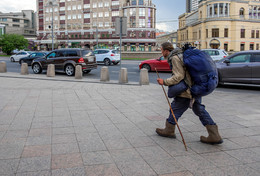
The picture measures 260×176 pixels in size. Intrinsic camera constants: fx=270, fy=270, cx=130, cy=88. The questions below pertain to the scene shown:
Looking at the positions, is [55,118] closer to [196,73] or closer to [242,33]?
[196,73]

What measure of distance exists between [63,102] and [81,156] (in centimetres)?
452

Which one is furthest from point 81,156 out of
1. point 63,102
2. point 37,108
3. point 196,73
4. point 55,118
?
point 63,102

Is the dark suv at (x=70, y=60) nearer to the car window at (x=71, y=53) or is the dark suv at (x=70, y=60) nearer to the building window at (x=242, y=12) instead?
the car window at (x=71, y=53)

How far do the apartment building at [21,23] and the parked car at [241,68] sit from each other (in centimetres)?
10920

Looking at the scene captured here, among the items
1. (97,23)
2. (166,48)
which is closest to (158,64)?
(166,48)

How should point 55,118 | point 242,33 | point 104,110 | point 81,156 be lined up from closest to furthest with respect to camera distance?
point 81,156, point 55,118, point 104,110, point 242,33

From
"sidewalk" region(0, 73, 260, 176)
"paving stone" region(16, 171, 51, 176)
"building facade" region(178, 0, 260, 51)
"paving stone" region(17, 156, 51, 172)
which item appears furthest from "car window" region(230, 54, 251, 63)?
"building facade" region(178, 0, 260, 51)

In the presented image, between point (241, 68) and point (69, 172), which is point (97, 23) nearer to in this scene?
point (241, 68)

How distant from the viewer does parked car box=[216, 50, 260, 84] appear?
1134cm

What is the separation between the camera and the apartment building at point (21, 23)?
112 metres

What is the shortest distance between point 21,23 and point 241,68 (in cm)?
12302

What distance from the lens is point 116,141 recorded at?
4.64 metres

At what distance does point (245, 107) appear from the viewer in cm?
773

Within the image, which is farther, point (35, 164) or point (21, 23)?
point (21, 23)
